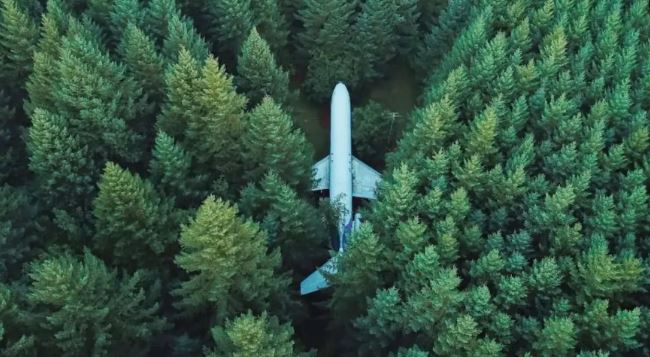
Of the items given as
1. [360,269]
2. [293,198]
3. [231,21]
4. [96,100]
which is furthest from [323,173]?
[96,100]

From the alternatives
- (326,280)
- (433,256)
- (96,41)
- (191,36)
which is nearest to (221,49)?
(191,36)

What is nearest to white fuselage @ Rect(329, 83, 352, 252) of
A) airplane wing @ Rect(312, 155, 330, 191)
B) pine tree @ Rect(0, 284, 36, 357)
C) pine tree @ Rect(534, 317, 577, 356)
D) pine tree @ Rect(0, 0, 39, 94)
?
airplane wing @ Rect(312, 155, 330, 191)

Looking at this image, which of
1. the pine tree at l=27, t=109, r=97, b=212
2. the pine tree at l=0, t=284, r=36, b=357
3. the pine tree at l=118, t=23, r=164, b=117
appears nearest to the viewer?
the pine tree at l=0, t=284, r=36, b=357

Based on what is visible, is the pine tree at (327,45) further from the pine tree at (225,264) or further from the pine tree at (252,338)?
the pine tree at (252,338)

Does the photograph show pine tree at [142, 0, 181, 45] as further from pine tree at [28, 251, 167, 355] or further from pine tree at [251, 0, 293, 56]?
pine tree at [28, 251, 167, 355]

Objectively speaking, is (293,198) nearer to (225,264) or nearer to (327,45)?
(225,264)

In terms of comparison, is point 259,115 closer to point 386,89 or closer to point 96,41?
point 96,41
